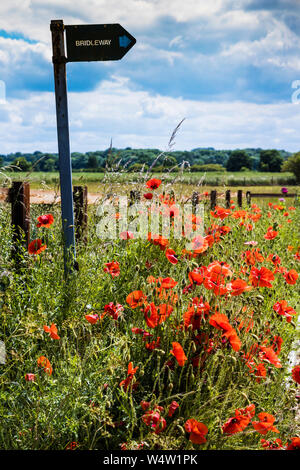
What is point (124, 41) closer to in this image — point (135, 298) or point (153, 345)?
point (135, 298)

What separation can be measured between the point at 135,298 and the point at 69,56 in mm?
1807

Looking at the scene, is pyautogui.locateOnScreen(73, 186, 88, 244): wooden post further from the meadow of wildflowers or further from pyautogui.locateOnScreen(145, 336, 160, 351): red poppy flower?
pyautogui.locateOnScreen(145, 336, 160, 351): red poppy flower

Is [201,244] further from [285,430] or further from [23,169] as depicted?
[23,169]

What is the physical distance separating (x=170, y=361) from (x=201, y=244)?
0.90 meters

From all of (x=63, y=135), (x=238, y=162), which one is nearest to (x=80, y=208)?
(x=63, y=135)

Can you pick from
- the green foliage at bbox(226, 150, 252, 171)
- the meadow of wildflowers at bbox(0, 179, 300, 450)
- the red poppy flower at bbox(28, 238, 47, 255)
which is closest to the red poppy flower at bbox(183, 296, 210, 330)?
the meadow of wildflowers at bbox(0, 179, 300, 450)

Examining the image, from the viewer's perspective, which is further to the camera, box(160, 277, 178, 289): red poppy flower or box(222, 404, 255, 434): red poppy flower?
box(160, 277, 178, 289): red poppy flower

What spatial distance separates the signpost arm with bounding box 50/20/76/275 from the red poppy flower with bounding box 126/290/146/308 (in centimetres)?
90

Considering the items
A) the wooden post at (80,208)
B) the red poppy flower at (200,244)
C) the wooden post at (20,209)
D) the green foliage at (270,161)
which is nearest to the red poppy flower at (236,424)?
the red poppy flower at (200,244)

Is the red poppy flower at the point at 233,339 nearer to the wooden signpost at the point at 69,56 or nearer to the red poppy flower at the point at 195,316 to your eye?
the red poppy flower at the point at 195,316

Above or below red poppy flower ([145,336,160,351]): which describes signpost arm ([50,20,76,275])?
above

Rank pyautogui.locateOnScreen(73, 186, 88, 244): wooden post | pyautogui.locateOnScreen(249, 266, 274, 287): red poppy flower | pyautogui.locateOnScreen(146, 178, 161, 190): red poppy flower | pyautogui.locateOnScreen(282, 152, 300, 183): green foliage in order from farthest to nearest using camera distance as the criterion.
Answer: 1. pyautogui.locateOnScreen(282, 152, 300, 183): green foliage
2. pyautogui.locateOnScreen(73, 186, 88, 244): wooden post
3. pyautogui.locateOnScreen(146, 178, 161, 190): red poppy flower
4. pyautogui.locateOnScreen(249, 266, 274, 287): red poppy flower

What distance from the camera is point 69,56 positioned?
9.61 ft

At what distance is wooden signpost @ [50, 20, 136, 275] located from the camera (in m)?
2.85
